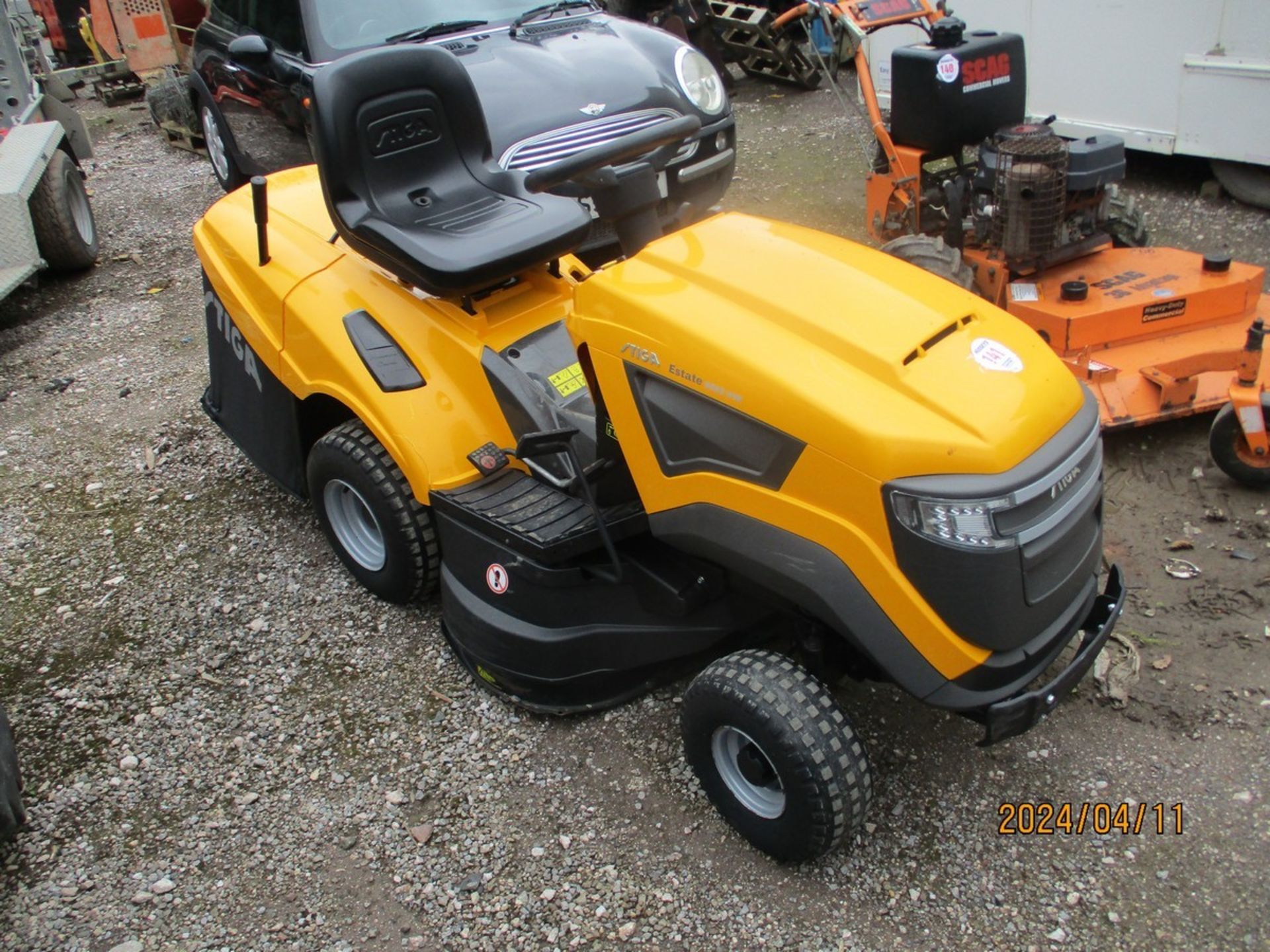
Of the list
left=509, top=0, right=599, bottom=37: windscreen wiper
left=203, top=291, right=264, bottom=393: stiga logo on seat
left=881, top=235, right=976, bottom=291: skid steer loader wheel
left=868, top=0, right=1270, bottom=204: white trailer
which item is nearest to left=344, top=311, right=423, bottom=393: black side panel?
left=203, top=291, right=264, bottom=393: stiga logo on seat

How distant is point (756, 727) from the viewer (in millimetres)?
2262

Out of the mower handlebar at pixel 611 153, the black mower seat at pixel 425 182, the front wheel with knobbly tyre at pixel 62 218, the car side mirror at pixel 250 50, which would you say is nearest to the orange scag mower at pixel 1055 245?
the mower handlebar at pixel 611 153

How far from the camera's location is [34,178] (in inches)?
234

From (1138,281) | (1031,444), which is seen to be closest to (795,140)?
(1138,281)

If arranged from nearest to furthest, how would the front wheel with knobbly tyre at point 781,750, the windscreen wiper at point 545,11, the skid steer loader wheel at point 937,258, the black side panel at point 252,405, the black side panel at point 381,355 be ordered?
1. the front wheel with knobbly tyre at point 781,750
2. the black side panel at point 381,355
3. the black side panel at point 252,405
4. the skid steer loader wheel at point 937,258
5. the windscreen wiper at point 545,11

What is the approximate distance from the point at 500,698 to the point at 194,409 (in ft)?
8.65

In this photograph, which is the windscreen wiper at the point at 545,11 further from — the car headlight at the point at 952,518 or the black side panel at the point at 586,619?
the car headlight at the point at 952,518

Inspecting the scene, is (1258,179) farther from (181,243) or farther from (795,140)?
(181,243)

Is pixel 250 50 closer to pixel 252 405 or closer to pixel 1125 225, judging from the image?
pixel 252 405

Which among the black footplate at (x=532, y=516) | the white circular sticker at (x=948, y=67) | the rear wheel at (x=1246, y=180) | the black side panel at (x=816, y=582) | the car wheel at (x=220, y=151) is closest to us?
the black side panel at (x=816, y=582)

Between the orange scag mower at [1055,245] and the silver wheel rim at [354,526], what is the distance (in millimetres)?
2402
